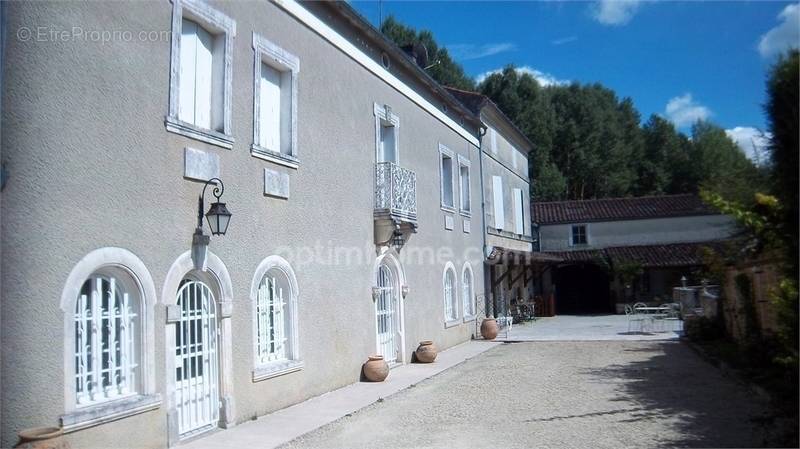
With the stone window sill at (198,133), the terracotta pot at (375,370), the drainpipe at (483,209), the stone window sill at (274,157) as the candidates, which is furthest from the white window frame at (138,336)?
the drainpipe at (483,209)

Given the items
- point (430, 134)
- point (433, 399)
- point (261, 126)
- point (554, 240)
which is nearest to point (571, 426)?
point (433, 399)

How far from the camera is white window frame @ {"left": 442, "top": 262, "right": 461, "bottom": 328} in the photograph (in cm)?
1566

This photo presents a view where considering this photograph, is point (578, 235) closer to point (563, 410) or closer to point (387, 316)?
point (387, 316)

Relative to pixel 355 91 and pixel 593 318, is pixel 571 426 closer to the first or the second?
pixel 355 91

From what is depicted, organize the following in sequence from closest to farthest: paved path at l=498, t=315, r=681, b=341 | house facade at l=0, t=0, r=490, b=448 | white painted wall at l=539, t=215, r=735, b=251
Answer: house facade at l=0, t=0, r=490, b=448
paved path at l=498, t=315, r=681, b=341
white painted wall at l=539, t=215, r=735, b=251

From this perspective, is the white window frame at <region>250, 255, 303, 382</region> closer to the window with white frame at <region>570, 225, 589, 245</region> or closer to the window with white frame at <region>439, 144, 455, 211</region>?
the window with white frame at <region>439, 144, 455, 211</region>

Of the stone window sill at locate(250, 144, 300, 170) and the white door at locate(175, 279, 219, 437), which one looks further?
the stone window sill at locate(250, 144, 300, 170)

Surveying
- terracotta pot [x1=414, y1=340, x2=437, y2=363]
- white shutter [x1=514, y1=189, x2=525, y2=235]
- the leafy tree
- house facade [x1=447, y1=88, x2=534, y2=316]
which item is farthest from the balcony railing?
the leafy tree

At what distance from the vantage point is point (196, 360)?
23.5ft

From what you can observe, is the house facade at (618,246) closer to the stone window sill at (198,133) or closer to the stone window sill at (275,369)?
the stone window sill at (275,369)

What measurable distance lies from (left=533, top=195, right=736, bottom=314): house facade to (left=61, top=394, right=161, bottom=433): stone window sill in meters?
24.1

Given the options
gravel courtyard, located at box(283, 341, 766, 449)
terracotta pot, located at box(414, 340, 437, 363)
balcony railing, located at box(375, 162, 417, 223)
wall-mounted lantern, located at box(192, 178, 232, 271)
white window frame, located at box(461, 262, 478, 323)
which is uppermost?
balcony railing, located at box(375, 162, 417, 223)

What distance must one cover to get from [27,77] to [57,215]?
1.19 meters

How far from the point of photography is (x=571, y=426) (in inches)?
286
